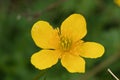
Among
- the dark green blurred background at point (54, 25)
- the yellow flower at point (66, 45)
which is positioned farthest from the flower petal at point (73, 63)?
the dark green blurred background at point (54, 25)

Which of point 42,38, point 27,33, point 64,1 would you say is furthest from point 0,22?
point 42,38

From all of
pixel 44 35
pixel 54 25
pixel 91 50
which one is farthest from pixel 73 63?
pixel 54 25

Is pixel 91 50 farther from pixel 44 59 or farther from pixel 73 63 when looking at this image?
pixel 44 59

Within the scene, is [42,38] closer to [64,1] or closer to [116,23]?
[64,1]

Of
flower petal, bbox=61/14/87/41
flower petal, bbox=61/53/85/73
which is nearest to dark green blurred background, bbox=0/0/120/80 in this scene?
flower petal, bbox=61/14/87/41

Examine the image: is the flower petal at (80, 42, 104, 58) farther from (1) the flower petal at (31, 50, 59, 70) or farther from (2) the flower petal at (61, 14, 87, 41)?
(1) the flower petal at (31, 50, 59, 70)

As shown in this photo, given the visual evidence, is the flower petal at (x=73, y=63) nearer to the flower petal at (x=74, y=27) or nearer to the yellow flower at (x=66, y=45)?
the yellow flower at (x=66, y=45)
